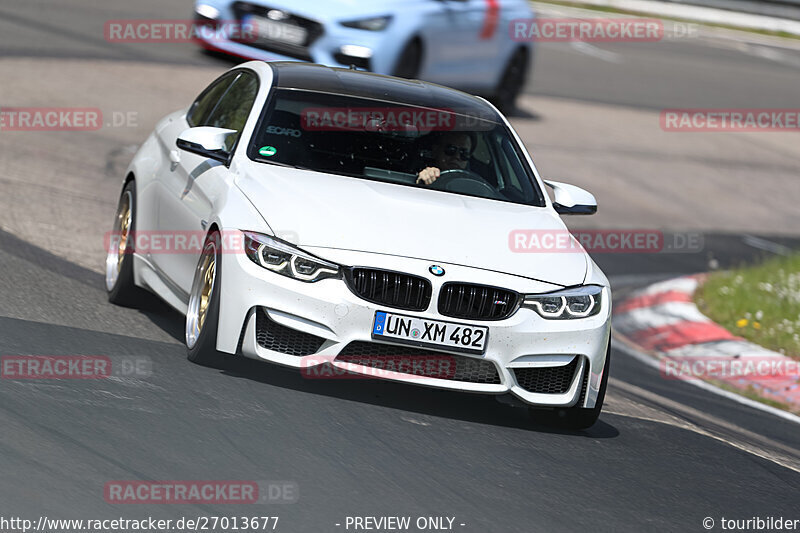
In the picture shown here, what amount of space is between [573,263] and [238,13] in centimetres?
940

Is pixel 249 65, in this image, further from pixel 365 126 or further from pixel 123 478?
pixel 123 478

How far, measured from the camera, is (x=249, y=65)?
332 inches

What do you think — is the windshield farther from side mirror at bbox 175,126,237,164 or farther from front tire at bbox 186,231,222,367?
front tire at bbox 186,231,222,367

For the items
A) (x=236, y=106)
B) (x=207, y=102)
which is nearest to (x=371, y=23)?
(x=207, y=102)

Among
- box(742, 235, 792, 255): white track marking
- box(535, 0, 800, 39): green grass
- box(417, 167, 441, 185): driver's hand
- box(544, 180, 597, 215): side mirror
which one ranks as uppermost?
box(417, 167, 441, 185): driver's hand

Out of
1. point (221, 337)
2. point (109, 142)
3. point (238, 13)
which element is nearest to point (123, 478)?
point (221, 337)

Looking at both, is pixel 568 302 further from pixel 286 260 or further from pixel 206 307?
pixel 206 307

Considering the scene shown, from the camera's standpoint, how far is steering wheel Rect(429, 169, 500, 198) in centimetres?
752

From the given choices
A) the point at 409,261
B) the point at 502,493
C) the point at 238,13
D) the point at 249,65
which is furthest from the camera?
the point at 238,13

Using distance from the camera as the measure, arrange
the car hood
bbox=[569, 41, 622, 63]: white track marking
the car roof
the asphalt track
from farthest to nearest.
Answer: bbox=[569, 41, 622, 63]: white track marking → the car roof → the car hood → the asphalt track

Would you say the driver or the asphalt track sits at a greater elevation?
the driver

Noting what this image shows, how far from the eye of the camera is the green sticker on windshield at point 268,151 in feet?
24.1

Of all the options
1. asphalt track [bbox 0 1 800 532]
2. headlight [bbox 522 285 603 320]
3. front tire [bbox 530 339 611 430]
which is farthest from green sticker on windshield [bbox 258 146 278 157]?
front tire [bbox 530 339 611 430]

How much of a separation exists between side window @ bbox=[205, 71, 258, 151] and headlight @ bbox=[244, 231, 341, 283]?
1184 millimetres
